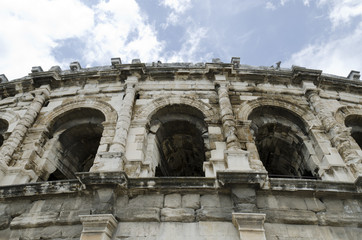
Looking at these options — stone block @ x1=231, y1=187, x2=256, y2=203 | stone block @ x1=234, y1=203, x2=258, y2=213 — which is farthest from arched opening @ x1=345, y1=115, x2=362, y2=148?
stone block @ x1=234, y1=203, x2=258, y2=213

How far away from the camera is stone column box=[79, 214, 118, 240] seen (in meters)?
4.25

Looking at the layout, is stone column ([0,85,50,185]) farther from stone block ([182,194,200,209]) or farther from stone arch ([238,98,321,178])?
stone arch ([238,98,321,178])

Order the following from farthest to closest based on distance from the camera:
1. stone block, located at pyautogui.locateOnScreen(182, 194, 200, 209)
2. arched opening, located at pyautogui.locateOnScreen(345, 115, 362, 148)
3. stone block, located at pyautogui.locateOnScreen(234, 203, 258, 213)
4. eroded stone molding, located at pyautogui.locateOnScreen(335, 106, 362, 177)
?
arched opening, located at pyautogui.locateOnScreen(345, 115, 362, 148)
eroded stone molding, located at pyautogui.locateOnScreen(335, 106, 362, 177)
stone block, located at pyautogui.locateOnScreen(182, 194, 200, 209)
stone block, located at pyautogui.locateOnScreen(234, 203, 258, 213)

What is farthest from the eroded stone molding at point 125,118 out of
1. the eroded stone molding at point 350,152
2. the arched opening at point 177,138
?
the eroded stone molding at point 350,152

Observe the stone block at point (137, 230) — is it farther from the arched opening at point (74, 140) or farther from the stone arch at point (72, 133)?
the arched opening at point (74, 140)

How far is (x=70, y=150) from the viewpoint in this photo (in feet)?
25.0

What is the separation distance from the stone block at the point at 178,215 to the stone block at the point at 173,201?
0.10 metres

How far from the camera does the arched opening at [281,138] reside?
722 cm

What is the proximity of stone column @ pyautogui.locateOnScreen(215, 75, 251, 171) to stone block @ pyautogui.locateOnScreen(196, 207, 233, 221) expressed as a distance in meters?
0.86

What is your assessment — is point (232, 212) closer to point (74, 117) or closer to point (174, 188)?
point (174, 188)

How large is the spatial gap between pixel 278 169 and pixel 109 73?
6.37m

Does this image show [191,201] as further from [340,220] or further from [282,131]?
[282,131]

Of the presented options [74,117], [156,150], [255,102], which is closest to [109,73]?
[74,117]

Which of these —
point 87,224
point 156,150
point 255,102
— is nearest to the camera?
Answer: point 87,224
